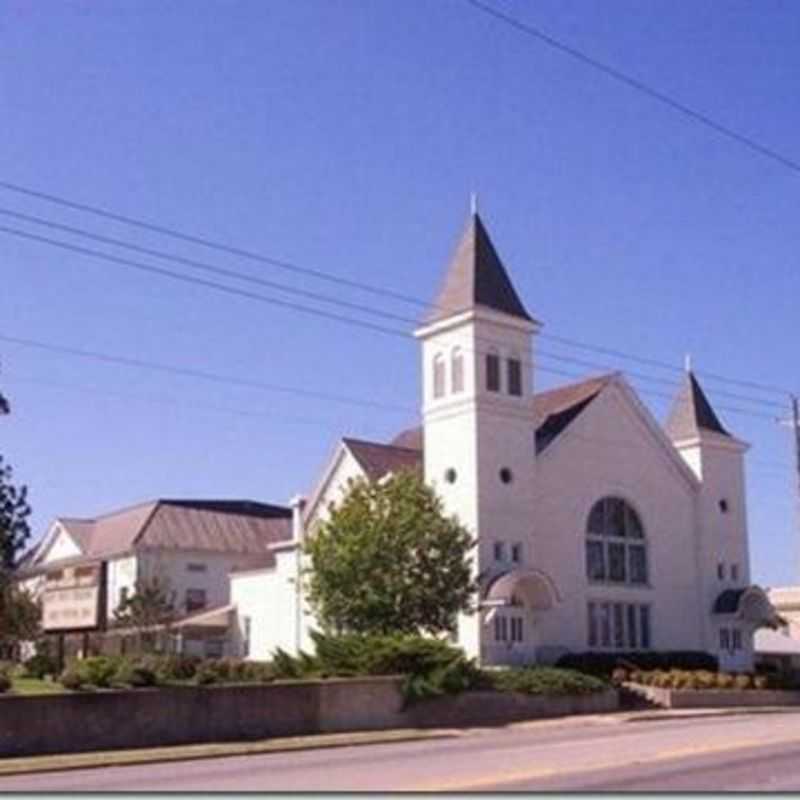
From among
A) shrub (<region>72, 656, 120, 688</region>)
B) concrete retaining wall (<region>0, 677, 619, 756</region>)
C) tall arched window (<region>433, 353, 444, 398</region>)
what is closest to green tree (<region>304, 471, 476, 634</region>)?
concrete retaining wall (<region>0, 677, 619, 756</region>)

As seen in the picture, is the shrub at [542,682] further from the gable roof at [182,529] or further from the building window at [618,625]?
the gable roof at [182,529]

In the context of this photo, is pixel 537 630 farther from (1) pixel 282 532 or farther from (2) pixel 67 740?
(1) pixel 282 532

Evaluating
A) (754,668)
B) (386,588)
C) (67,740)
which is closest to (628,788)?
(67,740)

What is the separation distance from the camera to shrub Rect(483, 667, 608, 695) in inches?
1572

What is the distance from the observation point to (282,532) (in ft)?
279

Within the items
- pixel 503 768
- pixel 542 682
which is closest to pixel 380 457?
pixel 542 682

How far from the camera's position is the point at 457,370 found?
53.3m

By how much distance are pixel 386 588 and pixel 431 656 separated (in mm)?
6422

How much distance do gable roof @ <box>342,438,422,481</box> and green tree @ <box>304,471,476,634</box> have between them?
1063 cm

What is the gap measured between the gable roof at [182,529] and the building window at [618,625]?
27988mm

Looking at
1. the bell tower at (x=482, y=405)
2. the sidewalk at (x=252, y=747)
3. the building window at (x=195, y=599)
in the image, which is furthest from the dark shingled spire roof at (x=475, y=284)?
the building window at (x=195, y=599)

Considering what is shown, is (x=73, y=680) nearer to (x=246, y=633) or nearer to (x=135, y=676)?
(x=135, y=676)

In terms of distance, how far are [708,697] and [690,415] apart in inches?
748

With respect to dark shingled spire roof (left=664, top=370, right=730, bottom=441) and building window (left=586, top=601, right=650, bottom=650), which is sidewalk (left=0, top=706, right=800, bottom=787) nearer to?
building window (left=586, top=601, right=650, bottom=650)
